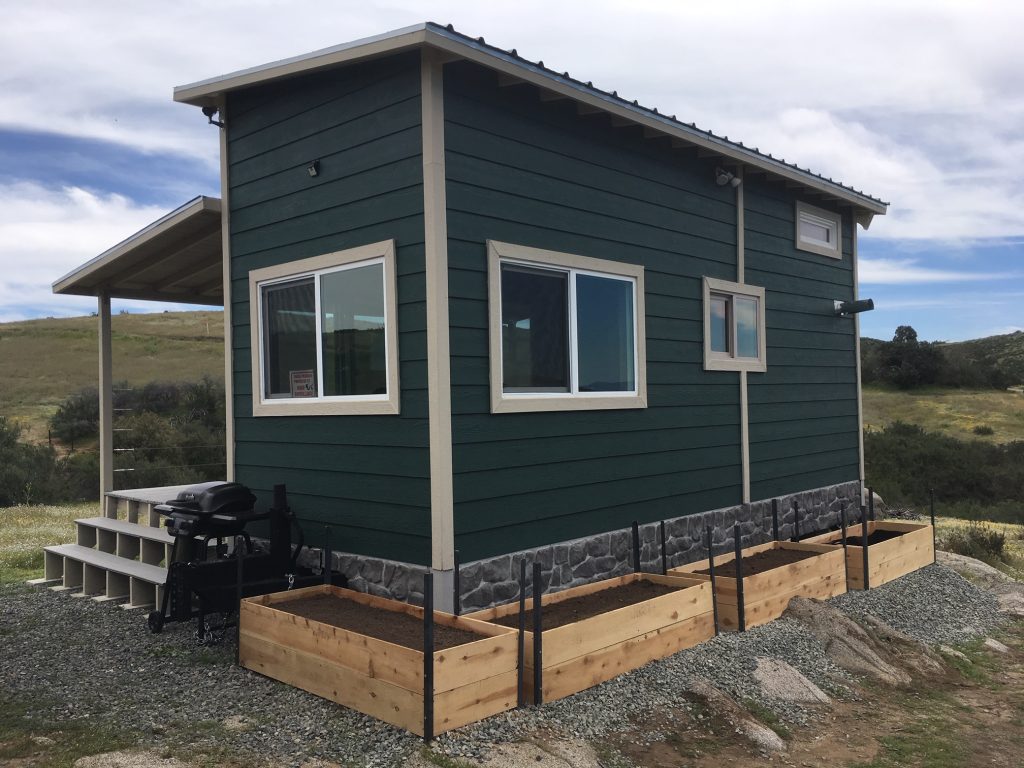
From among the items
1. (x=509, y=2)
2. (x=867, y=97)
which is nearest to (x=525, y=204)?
(x=509, y=2)

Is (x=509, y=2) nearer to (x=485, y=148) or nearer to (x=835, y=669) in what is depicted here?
(x=485, y=148)

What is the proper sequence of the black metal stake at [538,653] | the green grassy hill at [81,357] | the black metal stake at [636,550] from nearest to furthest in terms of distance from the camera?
the black metal stake at [538,653], the black metal stake at [636,550], the green grassy hill at [81,357]

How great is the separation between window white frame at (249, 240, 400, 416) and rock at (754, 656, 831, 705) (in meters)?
3.04

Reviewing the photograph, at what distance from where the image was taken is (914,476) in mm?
20703

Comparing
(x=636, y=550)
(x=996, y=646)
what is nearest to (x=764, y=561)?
(x=636, y=550)

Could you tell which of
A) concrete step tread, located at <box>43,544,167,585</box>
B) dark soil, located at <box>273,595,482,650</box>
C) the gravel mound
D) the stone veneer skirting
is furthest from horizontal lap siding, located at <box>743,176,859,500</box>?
concrete step tread, located at <box>43,544,167,585</box>

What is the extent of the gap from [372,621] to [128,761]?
1592 millimetres

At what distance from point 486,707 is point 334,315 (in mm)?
3080

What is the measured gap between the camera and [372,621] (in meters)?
5.09

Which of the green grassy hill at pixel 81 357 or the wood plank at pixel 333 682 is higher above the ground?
the green grassy hill at pixel 81 357

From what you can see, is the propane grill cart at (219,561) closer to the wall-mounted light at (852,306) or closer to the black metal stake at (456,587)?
the black metal stake at (456,587)

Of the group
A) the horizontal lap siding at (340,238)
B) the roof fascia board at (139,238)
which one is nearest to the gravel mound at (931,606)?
the horizontal lap siding at (340,238)

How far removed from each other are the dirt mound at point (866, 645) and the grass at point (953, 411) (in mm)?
23768

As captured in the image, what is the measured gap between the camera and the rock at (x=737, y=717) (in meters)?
4.45
